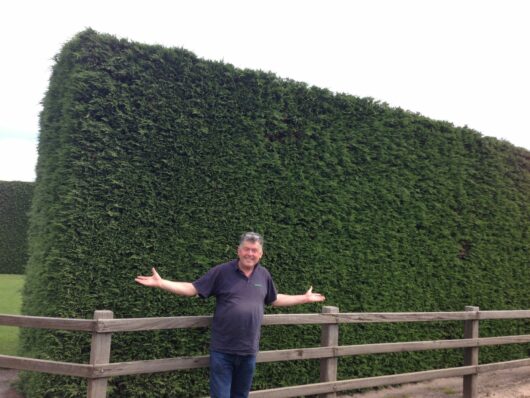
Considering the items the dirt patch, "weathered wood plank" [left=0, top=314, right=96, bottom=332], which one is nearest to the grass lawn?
"weathered wood plank" [left=0, top=314, right=96, bottom=332]

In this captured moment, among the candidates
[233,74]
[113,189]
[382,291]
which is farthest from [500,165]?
[113,189]

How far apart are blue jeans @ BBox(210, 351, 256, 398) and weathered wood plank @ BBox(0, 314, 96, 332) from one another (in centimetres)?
96

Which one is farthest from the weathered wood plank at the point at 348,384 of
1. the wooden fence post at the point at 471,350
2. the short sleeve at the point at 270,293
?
the short sleeve at the point at 270,293

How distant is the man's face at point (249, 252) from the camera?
3.45 meters

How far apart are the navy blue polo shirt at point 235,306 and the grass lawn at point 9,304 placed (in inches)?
126

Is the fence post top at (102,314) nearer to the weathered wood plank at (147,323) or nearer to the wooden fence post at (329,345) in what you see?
the weathered wood plank at (147,323)

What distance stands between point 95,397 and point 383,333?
3879 mm

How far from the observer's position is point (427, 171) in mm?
6477

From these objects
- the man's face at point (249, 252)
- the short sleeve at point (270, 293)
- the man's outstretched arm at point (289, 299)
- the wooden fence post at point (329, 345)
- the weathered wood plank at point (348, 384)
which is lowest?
the weathered wood plank at point (348, 384)

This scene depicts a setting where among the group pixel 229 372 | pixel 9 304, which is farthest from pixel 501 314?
pixel 9 304

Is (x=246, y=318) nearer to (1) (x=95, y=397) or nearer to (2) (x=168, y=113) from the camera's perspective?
(1) (x=95, y=397)

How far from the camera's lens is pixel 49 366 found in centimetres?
337

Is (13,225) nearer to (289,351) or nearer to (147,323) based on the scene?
(147,323)

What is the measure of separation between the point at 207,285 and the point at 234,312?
30cm
